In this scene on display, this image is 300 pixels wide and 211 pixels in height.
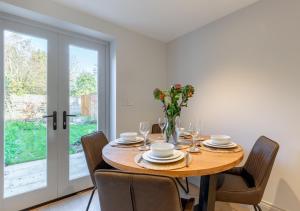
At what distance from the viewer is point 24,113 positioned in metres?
2.05

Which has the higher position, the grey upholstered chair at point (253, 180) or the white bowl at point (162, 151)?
the white bowl at point (162, 151)

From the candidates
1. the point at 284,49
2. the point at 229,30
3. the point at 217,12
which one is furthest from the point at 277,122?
the point at 217,12

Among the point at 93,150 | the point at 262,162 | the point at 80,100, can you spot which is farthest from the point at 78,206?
the point at 262,162

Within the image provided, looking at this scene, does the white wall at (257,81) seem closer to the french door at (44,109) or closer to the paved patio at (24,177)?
the french door at (44,109)

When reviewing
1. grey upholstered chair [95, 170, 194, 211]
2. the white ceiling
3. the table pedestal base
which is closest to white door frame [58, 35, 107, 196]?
the white ceiling

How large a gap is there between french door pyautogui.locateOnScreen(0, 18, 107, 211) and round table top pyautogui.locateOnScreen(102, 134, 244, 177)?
1074 millimetres

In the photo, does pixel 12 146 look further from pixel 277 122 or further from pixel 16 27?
pixel 277 122

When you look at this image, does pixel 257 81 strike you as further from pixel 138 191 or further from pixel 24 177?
pixel 24 177

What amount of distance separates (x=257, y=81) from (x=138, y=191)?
189 centimetres

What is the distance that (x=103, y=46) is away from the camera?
8.82 ft

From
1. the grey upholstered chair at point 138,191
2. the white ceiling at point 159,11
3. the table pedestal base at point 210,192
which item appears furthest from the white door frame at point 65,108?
the table pedestal base at point 210,192

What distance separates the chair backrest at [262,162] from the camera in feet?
4.69

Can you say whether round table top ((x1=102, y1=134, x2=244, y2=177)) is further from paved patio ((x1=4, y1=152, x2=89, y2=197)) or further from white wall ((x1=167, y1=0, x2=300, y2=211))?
paved patio ((x1=4, y1=152, x2=89, y2=197))

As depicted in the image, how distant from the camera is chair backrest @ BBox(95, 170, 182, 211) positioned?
0.88 m
